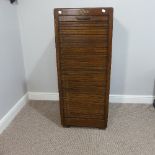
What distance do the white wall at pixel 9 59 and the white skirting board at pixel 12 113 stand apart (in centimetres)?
4

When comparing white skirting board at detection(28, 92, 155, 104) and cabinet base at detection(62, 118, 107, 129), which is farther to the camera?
white skirting board at detection(28, 92, 155, 104)

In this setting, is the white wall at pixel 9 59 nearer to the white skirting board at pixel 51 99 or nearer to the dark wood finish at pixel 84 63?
the white skirting board at pixel 51 99

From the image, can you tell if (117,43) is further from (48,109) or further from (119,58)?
(48,109)

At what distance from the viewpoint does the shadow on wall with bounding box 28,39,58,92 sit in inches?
93.7

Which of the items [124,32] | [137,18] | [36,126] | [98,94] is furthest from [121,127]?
[137,18]

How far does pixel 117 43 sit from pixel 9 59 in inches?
43.3

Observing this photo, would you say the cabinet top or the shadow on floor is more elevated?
the cabinet top

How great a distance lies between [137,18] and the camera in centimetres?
214

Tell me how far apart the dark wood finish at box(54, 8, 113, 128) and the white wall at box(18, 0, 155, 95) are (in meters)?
0.57

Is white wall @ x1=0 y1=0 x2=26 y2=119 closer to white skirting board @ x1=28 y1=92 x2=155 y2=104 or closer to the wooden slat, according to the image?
white skirting board @ x1=28 y1=92 x2=155 y2=104

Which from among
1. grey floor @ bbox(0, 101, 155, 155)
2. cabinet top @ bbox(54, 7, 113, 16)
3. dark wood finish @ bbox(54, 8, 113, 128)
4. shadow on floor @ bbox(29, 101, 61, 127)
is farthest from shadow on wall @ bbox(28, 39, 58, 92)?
cabinet top @ bbox(54, 7, 113, 16)

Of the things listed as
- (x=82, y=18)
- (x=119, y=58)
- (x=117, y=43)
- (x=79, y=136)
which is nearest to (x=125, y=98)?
(x=119, y=58)

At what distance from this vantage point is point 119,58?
2.30m

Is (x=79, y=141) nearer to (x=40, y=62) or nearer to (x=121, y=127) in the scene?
(x=121, y=127)
